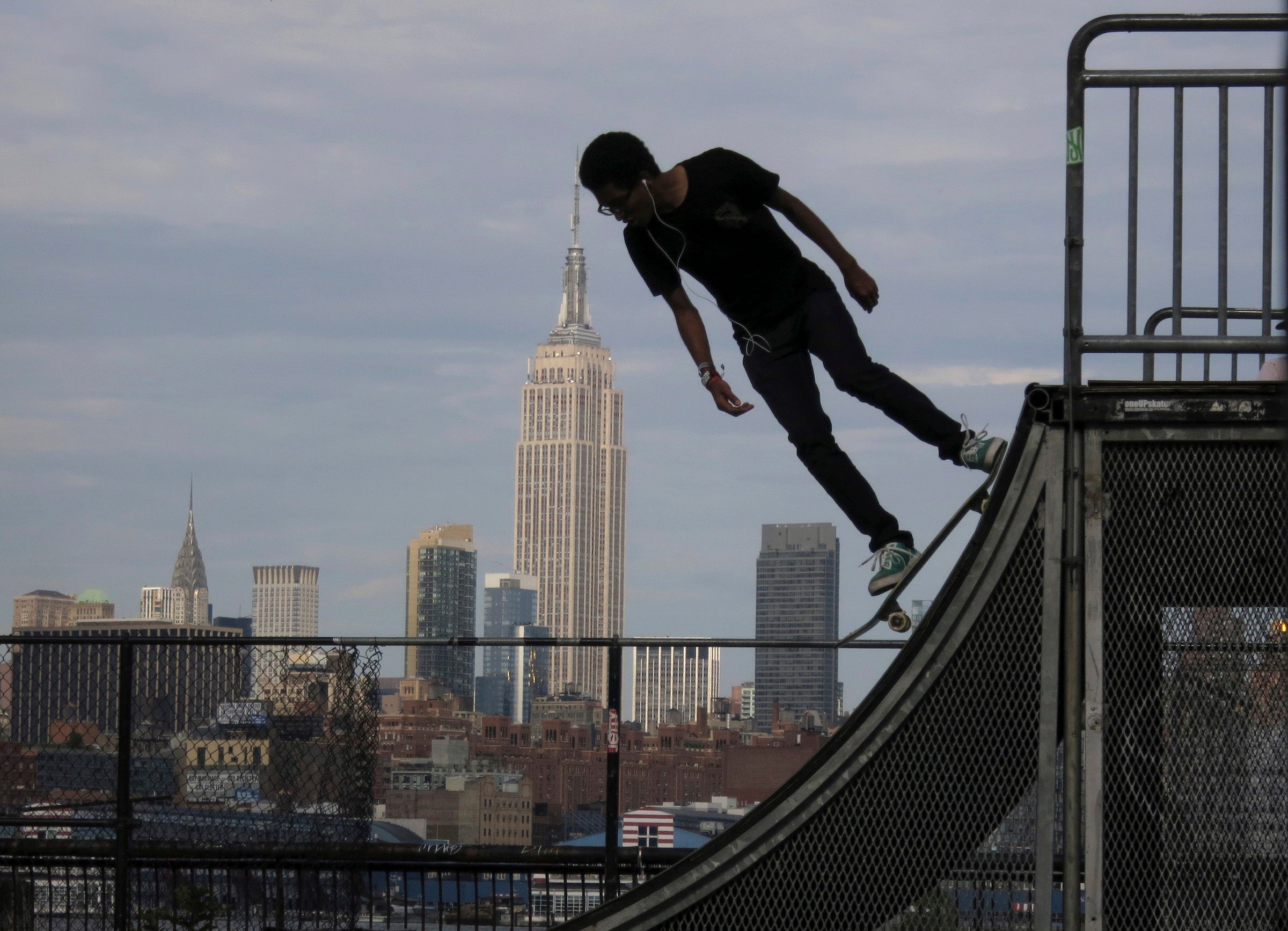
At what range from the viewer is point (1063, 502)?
16.9 feet

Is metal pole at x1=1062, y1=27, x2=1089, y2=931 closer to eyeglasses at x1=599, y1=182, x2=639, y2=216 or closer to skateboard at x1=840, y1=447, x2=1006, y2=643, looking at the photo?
skateboard at x1=840, y1=447, x2=1006, y2=643

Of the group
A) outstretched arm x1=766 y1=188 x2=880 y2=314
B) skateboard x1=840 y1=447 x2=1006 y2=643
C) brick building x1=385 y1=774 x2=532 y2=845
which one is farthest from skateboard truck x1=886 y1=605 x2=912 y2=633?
brick building x1=385 y1=774 x2=532 y2=845

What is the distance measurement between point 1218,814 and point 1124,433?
136cm

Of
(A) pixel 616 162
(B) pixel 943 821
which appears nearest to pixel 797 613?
(A) pixel 616 162

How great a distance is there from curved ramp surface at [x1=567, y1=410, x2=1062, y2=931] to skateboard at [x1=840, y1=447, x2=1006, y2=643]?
709 millimetres

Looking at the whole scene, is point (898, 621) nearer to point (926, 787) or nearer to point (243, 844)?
point (926, 787)

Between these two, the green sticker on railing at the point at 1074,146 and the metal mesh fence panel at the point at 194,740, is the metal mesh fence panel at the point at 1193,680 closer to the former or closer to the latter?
the green sticker on railing at the point at 1074,146

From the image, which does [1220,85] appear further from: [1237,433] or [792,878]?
[792,878]

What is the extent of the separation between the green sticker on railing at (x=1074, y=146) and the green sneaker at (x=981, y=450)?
1.56 meters

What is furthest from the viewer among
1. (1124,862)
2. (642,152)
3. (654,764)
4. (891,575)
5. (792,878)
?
(654,764)

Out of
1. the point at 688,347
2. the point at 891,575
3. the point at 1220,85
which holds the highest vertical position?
the point at 1220,85

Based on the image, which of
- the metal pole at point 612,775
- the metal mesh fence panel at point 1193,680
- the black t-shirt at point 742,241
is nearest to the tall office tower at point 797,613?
the metal pole at point 612,775

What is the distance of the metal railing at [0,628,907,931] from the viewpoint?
751 cm

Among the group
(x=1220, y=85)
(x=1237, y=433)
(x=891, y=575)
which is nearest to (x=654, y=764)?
(x=891, y=575)
